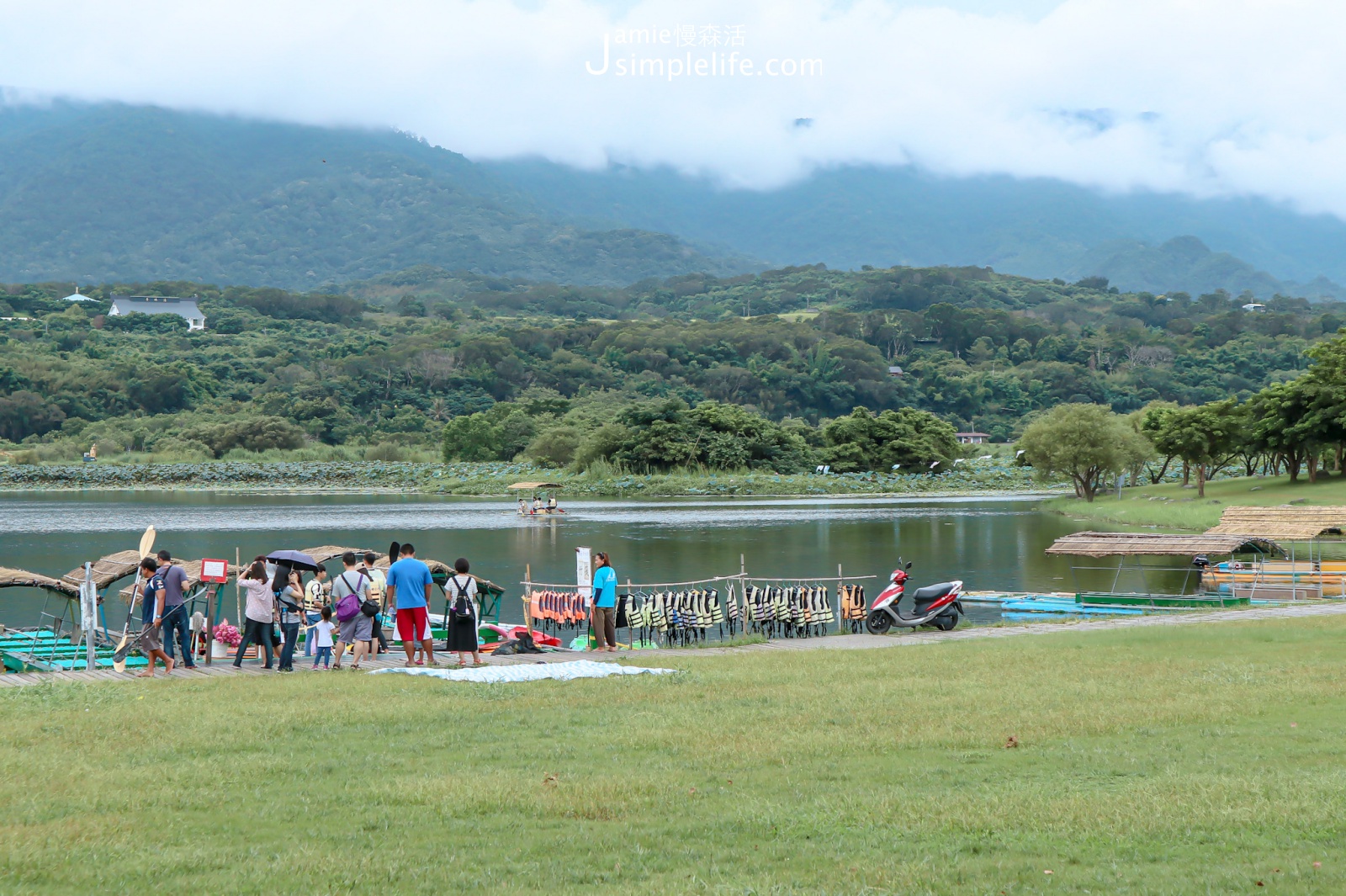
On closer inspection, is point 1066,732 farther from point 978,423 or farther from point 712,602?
point 978,423

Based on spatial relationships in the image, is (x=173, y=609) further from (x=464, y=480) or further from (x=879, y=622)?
(x=464, y=480)

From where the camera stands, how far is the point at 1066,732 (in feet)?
34.8

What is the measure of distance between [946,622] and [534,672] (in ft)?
37.8

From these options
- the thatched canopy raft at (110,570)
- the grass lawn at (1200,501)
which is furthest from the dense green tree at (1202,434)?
the thatched canopy raft at (110,570)

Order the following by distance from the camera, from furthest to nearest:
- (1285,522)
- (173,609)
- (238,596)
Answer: (1285,522), (238,596), (173,609)

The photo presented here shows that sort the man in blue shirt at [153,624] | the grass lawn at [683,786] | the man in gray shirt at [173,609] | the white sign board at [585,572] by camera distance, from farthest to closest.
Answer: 1. the white sign board at [585,572]
2. the man in gray shirt at [173,609]
3. the man in blue shirt at [153,624]
4. the grass lawn at [683,786]

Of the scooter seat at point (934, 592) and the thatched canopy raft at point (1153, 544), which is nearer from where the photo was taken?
the scooter seat at point (934, 592)

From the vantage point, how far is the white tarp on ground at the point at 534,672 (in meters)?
14.6

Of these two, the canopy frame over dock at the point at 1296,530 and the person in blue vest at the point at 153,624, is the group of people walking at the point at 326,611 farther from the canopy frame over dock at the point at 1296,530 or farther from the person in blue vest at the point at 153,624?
the canopy frame over dock at the point at 1296,530

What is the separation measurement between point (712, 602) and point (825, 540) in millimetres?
25614

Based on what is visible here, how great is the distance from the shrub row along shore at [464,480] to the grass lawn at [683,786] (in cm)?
7684

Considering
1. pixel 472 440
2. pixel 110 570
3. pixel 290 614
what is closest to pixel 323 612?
pixel 290 614

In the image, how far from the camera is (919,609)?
78.7 ft

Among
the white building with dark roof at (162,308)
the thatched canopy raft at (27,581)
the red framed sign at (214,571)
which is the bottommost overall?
the thatched canopy raft at (27,581)
